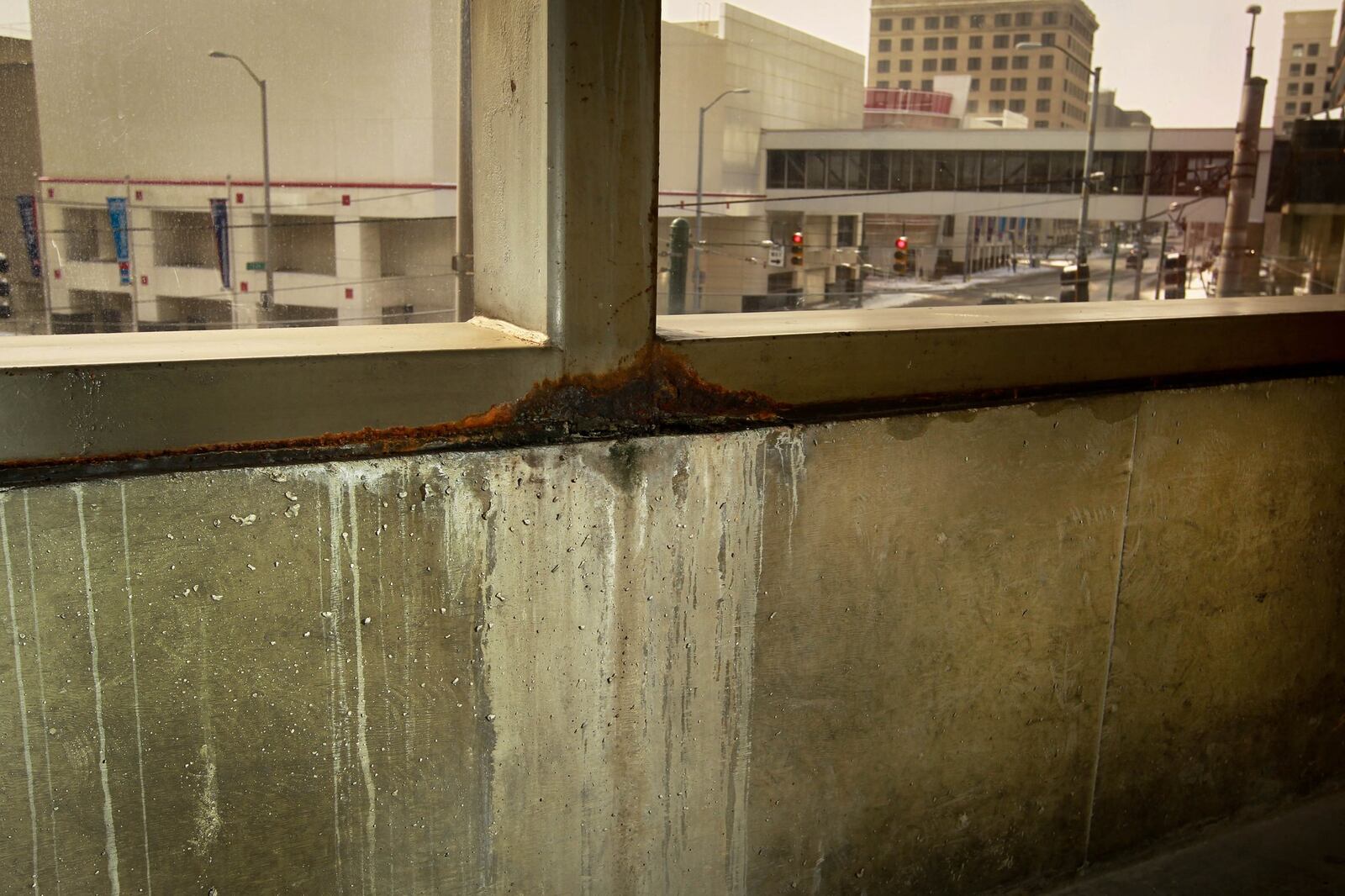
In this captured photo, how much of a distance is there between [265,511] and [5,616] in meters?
0.53

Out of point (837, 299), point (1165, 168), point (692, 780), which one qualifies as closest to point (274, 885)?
point (692, 780)

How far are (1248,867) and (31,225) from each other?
574 centimetres

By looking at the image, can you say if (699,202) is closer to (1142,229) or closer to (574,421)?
(574,421)

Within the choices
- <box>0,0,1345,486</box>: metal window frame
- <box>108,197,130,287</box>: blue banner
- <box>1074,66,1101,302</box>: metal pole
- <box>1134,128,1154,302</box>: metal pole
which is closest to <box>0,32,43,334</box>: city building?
<box>108,197,130,287</box>: blue banner

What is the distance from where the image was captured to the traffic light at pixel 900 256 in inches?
402

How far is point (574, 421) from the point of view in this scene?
2.68 metres

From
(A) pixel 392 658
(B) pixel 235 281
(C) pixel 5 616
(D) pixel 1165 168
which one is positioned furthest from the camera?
(D) pixel 1165 168

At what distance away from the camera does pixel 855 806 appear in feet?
10.8

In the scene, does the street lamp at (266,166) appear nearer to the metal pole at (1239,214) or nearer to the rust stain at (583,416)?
the rust stain at (583,416)

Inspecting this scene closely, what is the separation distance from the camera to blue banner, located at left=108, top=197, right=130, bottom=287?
5105mm

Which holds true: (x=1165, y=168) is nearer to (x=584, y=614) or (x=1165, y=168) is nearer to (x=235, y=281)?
(x=235, y=281)

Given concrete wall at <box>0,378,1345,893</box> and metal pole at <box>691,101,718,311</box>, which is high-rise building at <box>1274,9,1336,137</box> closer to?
metal pole at <box>691,101,718,311</box>

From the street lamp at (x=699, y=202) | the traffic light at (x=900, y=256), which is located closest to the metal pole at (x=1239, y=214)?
the traffic light at (x=900, y=256)

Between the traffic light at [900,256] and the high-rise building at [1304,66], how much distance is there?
141 inches
